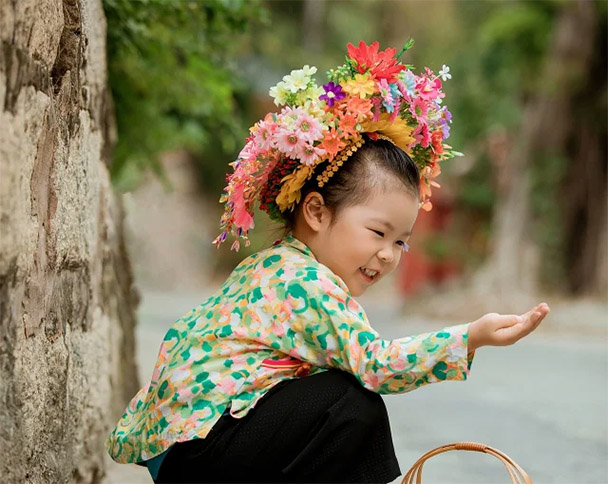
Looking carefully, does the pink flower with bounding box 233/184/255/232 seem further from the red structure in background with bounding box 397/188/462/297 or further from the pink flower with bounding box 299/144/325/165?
the red structure in background with bounding box 397/188/462/297

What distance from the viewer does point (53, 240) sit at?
6.79ft

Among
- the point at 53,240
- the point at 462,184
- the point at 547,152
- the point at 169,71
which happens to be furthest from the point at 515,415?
the point at 462,184

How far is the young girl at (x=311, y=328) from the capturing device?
1.91 m

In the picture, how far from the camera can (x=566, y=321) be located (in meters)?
9.36

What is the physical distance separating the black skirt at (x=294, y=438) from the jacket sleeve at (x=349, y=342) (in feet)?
0.19

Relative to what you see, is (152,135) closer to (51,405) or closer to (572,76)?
(51,405)

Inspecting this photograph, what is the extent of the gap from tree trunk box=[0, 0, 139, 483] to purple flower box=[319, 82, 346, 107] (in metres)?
0.58

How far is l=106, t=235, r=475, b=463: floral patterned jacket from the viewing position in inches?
73.9

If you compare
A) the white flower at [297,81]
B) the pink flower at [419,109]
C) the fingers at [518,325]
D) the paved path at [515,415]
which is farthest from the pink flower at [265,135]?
the paved path at [515,415]


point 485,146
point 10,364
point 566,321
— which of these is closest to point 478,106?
point 485,146

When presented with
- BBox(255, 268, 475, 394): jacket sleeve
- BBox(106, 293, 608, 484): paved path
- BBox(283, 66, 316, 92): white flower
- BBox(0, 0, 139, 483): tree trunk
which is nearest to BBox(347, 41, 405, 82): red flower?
BBox(283, 66, 316, 92): white flower

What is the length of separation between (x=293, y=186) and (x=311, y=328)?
1.31 feet

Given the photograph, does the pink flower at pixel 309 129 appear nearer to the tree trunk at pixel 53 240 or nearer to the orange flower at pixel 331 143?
the orange flower at pixel 331 143

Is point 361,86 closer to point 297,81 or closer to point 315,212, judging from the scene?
point 297,81
